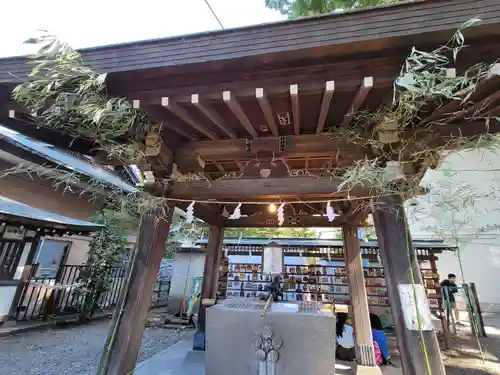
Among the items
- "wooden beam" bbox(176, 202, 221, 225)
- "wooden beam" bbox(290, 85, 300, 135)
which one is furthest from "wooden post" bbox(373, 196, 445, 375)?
"wooden beam" bbox(176, 202, 221, 225)

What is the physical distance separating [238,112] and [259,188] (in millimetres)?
847

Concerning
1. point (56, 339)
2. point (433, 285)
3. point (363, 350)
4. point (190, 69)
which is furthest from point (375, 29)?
point (56, 339)

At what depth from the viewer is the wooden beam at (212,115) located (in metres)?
2.13

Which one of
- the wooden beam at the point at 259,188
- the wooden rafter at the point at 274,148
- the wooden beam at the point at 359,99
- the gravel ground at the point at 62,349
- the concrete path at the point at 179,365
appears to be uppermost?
the wooden beam at the point at 359,99

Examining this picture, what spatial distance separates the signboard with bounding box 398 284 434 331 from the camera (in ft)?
6.50

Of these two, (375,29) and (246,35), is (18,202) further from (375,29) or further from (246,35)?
(375,29)

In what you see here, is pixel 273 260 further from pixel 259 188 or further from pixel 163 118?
pixel 163 118

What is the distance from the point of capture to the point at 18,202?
24.2 feet

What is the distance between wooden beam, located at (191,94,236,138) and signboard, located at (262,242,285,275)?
2972mm

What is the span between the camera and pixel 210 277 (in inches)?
218

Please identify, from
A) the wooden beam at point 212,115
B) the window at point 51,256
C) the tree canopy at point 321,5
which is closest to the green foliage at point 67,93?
the wooden beam at point 212,115

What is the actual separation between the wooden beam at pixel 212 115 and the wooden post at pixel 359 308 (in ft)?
11.3

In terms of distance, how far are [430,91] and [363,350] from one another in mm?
4512

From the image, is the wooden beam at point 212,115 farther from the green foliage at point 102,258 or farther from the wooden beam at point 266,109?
the green foliage at point 102,258
